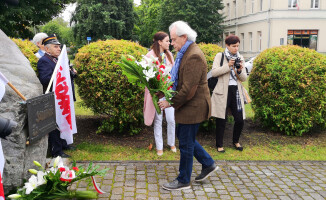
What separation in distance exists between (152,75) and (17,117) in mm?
1675

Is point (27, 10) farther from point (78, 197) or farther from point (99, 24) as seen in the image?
point (99, 24)

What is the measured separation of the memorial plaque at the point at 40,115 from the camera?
4.02 metres

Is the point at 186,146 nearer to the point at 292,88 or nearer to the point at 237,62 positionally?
the point at 237,62

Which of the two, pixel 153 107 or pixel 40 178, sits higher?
pixel 153 107

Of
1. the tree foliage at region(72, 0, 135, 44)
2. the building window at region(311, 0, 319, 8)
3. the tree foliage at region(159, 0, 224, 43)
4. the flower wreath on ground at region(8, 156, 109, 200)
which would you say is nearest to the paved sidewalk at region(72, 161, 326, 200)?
the flower wreath on ground at region(8, 156, 109, 200)

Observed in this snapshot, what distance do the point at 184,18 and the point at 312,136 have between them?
34.0 m

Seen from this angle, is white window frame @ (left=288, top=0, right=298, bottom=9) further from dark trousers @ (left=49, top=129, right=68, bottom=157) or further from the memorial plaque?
the memorial plaque

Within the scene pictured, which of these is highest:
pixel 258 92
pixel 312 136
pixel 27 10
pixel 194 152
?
pixel 27 10

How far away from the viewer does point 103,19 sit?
118 feet

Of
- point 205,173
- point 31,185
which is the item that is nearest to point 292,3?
point 205,173

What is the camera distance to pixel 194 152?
4.77 meters

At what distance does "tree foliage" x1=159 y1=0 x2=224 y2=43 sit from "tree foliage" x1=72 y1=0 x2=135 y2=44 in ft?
17.4

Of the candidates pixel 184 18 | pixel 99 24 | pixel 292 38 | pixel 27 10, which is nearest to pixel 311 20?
pixel 292 38

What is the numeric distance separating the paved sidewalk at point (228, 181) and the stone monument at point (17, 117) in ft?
2.48
